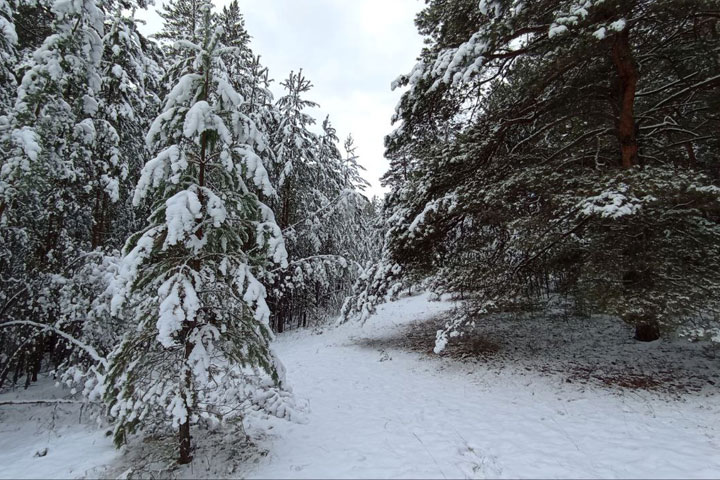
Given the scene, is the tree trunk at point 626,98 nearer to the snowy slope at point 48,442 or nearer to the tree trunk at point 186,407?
the tree trunk at point 186,407

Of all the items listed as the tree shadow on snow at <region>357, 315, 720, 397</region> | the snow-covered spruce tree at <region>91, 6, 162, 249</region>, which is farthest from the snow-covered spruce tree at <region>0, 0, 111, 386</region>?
the tree shadow on snow at <region>357, 315, 720, 397</region>

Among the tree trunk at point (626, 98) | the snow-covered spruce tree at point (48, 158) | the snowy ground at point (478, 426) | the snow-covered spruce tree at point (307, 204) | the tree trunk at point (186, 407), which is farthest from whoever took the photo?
the snow-covered spruce tree at point (307, 204)

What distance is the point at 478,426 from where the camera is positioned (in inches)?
215

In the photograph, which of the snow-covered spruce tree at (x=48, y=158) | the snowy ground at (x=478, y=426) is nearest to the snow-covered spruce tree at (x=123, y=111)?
the snow-covered spruce tree at (x=48, y=158)

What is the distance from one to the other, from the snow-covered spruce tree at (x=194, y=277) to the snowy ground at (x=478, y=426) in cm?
119

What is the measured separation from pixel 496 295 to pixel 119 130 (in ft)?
32.3

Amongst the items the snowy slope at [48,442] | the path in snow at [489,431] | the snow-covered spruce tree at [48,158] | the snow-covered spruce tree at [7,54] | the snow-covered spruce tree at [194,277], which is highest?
the snow-covered spruce tree at [7,54]

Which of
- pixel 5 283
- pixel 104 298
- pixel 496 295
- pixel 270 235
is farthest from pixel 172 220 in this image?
pixel 5 283

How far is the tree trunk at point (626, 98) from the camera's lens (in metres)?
7.40

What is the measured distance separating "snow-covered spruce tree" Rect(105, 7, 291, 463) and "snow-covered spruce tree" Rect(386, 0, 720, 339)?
13.7 ft

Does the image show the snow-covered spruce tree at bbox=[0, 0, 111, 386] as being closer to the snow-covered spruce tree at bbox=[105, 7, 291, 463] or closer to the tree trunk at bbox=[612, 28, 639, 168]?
the snow-covered spruce tree at bbox=[105, 7, 291, 463]

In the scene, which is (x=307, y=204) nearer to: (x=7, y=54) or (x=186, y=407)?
(x=7, y=54)

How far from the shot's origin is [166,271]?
432cm

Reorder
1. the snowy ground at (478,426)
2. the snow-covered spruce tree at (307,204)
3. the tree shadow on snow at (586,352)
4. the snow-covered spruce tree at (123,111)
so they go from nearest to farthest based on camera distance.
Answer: the snowy ground at (478,426)
the tree shadow on snow at (586,352)
the snow-covered spruce tree at (123,111)
the snow-covered spruce tree at (307,204)
